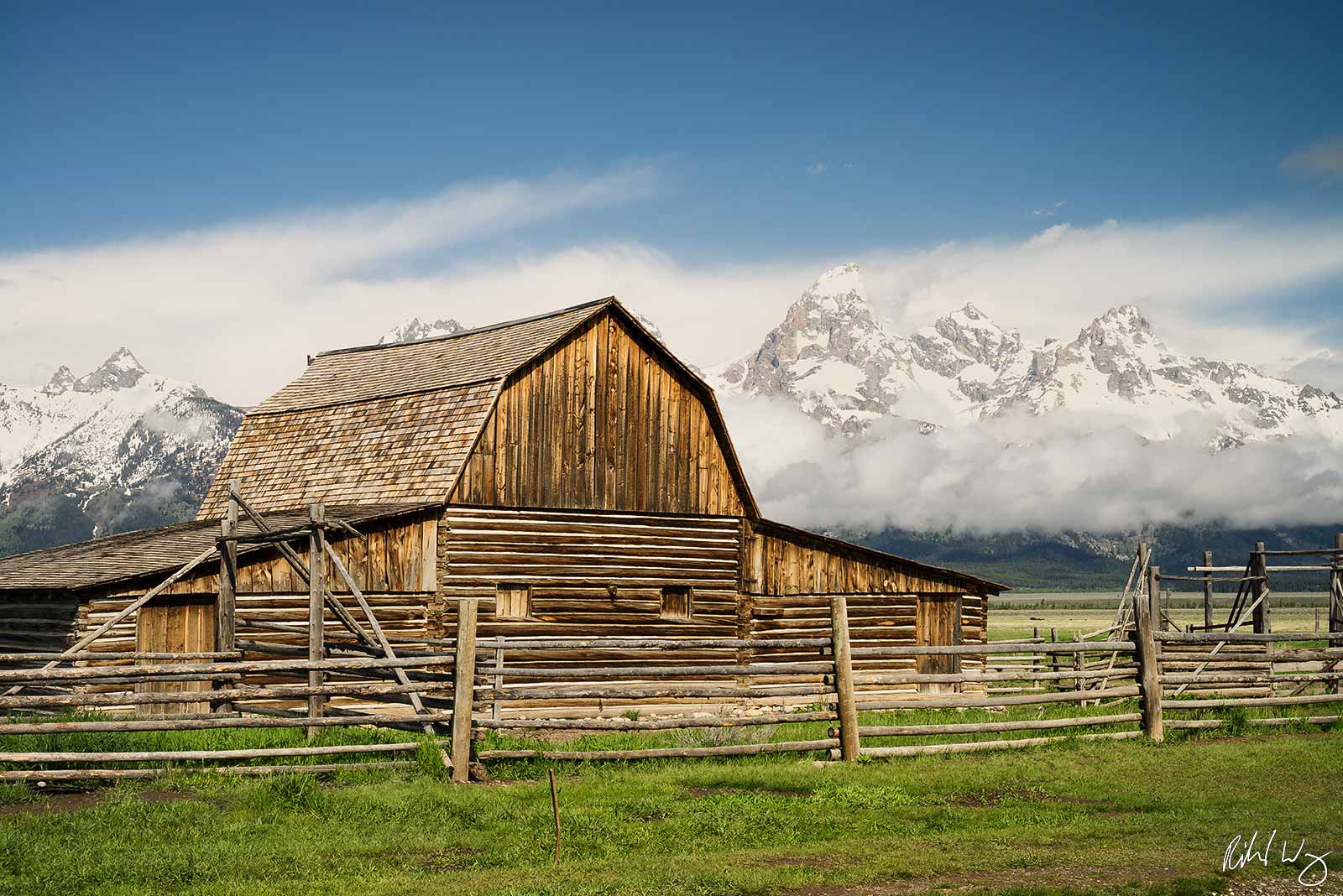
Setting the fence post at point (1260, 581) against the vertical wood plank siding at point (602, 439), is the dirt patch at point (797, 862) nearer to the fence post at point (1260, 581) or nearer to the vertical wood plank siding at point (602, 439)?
the vertical wood plank siding at point (602, 439)

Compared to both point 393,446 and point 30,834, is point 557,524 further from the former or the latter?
point 30,834

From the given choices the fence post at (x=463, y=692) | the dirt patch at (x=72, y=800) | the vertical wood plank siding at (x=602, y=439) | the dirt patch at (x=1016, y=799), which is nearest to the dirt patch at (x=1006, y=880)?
the dirt patch at (x=1016, y=799)

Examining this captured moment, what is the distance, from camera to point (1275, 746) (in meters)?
16.8

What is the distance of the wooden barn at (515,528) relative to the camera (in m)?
24.3

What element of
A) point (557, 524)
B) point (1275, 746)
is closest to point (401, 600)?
point (557, 524)

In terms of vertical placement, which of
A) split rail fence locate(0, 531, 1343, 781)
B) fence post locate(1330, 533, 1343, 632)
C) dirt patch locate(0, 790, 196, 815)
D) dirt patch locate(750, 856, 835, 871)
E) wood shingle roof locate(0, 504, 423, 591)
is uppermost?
wood shingle roof locate(0, 504, 423, 591)

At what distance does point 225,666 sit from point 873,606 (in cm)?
1933

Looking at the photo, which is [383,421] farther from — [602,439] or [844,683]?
[844,683]

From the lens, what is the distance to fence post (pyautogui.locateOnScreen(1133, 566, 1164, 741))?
59.3ft

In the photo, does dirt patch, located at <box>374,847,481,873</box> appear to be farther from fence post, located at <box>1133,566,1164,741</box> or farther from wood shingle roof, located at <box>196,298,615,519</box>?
wood shingle roof, located at <box>196,298,615,519</box>

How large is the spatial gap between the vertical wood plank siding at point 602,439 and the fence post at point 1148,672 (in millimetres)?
12281

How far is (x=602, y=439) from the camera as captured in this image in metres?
28.3
